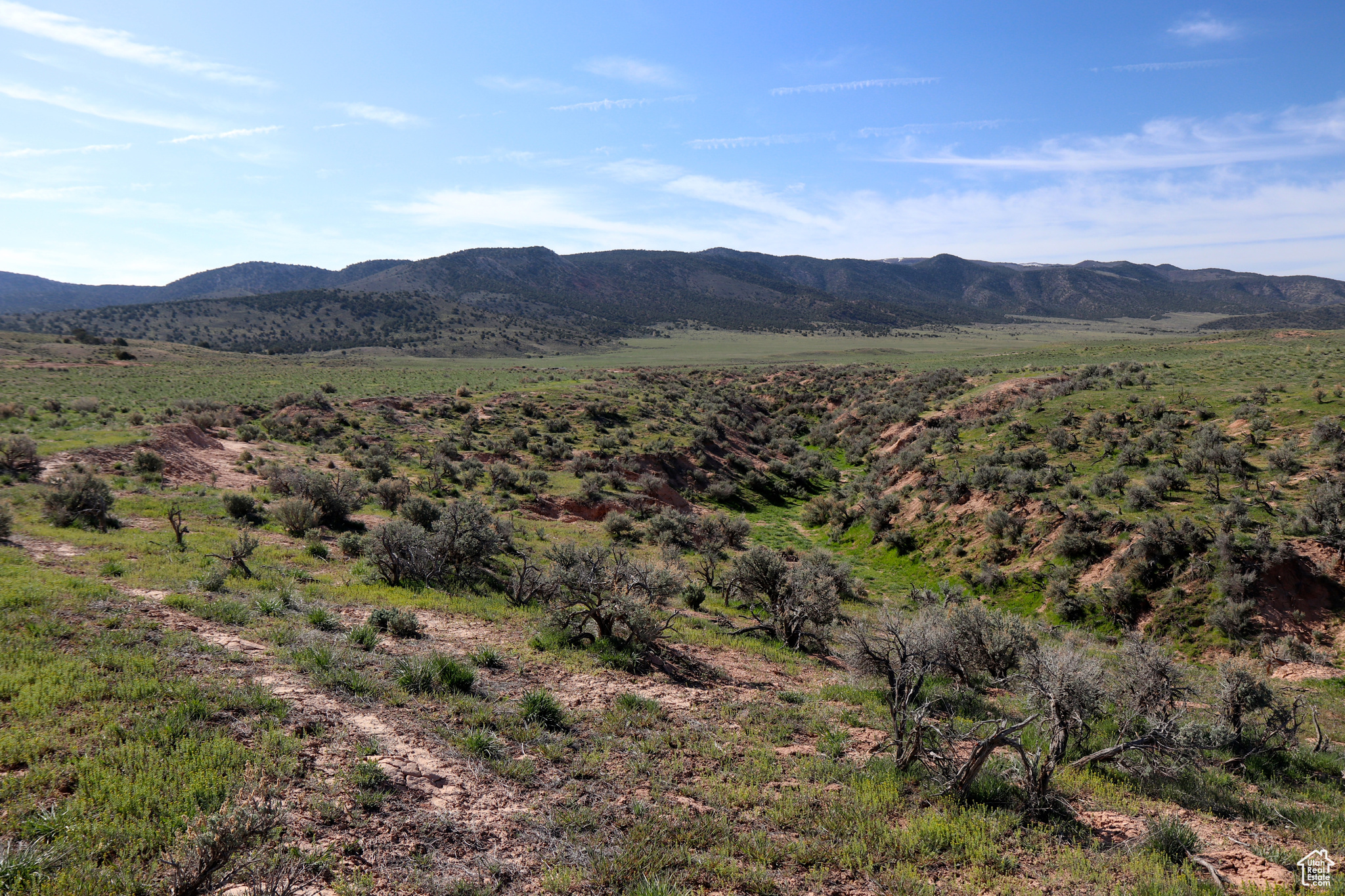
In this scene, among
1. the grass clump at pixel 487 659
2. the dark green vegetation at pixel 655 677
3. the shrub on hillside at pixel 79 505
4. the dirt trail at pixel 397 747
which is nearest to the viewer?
the dark green vegetation at pixel 655 677

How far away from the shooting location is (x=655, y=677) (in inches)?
411

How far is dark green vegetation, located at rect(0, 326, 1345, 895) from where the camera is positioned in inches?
215

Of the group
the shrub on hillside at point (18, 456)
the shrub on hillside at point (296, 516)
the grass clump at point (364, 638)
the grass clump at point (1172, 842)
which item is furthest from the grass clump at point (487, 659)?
the shrub on hillside at point (18, 456)

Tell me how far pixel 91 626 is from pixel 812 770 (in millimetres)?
10667

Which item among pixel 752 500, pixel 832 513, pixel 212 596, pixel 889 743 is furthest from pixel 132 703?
pixel 752 500

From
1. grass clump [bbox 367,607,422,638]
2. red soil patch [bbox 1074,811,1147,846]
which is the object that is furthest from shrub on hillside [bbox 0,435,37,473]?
red soil patch [bbox 1074,811,1147,846]

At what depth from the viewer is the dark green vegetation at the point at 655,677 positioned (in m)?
5.47

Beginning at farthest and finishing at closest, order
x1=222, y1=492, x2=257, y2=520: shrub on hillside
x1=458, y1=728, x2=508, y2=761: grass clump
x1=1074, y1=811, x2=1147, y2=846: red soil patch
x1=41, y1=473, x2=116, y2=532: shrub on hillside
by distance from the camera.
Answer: x1=222, y1=492, x2=257, y2=520: shrub on hillside < x1=41, y1=473, x2=116, y2=532: shrub on hillside < x1=458, y1=728, x2=508, y2=761: grass clump < x1=1074, y1=811, x2=1147, y2=846: red soil patch

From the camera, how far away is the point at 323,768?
20.0 ft

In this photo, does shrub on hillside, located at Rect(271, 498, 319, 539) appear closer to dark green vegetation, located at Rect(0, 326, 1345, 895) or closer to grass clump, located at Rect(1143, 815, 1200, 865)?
dark green vegetation, located at Rect(0, 326, 1345, 895)

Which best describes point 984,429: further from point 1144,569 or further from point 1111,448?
point 1144,569

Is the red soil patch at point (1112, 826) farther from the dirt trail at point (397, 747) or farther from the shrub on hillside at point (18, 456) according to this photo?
the shrub on hillside at point (18, 456)

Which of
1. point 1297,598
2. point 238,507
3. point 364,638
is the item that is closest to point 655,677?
point 364,638

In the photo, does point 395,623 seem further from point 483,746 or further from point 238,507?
point 238,507
